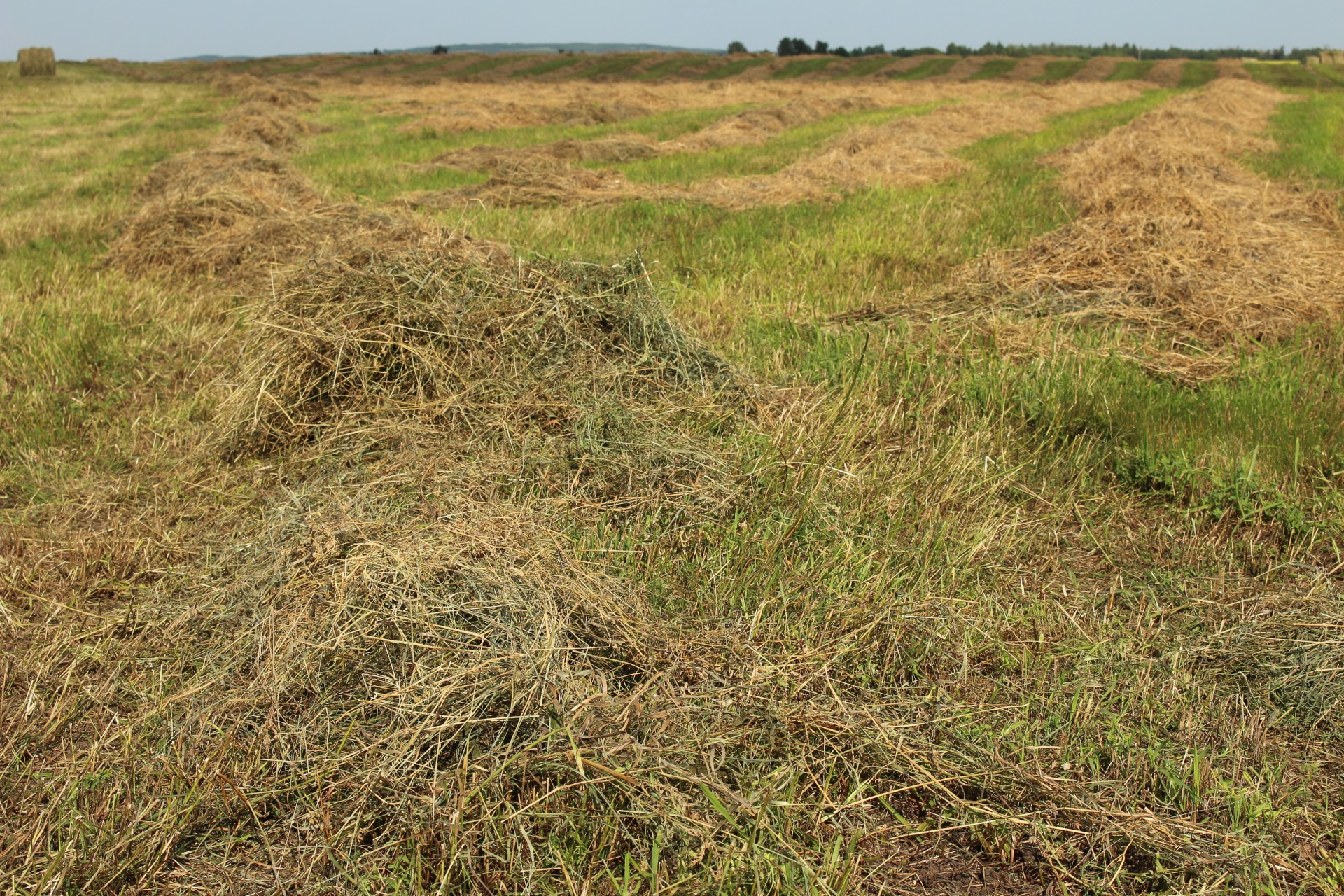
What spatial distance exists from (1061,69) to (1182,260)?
44.0 metres

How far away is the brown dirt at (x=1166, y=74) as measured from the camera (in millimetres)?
38062

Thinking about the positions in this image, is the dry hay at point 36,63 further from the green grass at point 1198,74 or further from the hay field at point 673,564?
the green grass at point 1198,74

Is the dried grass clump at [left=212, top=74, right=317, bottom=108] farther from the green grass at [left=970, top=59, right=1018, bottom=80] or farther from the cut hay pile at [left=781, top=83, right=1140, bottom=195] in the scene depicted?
the green grass at [left=970, top=59, right=1018, bottom=80]

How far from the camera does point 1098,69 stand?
43.0 meters

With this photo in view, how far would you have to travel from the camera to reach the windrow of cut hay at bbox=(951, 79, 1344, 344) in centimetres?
500

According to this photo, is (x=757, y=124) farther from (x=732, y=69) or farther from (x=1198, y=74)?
(x=1198, y=74)

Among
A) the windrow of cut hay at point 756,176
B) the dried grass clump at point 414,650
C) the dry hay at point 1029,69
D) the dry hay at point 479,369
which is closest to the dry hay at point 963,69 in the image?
the dry hay at point 1029,69

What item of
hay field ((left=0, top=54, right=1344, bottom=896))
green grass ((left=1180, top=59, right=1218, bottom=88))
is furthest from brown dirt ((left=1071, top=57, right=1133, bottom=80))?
hay field ((left=0, top=54, right=1344, bottom=896))

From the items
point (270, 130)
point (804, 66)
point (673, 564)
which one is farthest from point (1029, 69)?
point (673, 564)

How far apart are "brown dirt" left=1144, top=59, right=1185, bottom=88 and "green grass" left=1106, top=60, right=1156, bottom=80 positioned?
22 cm

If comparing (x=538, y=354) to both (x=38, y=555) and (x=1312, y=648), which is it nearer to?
(x=38, y=555)

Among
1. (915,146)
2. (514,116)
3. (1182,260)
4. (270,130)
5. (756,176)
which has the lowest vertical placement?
(1182,260)

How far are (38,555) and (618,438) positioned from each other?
2051 mm

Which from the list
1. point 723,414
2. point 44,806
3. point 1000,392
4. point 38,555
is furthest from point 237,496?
point 1000,392
